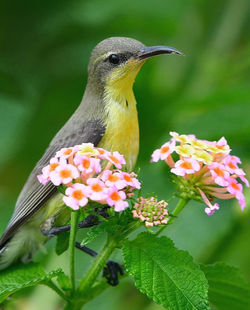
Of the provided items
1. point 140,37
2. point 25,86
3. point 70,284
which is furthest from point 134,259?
point 140,37

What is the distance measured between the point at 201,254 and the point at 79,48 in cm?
241

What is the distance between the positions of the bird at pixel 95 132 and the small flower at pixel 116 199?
1.06 metres

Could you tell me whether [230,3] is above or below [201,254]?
above

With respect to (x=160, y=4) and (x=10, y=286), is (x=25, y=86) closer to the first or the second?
(x=160, y=4)

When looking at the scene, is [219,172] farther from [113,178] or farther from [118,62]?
[118,62]

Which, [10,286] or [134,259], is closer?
[134,259]

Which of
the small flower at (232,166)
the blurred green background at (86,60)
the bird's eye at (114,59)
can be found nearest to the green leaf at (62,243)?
the small flower at (232,166)

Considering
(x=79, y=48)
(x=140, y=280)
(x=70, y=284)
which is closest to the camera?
(x=140, y=280)

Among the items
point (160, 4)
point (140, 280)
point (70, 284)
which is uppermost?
point (160, 4)

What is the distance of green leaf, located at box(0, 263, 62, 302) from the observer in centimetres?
251

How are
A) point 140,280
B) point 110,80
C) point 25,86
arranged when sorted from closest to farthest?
point 140,280 → point 110,80 → point 25,86

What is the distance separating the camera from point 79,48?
536 centimetres

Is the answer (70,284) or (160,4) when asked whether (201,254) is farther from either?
(160,4)

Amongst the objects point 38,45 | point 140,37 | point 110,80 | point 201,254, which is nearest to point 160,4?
point 140,37
